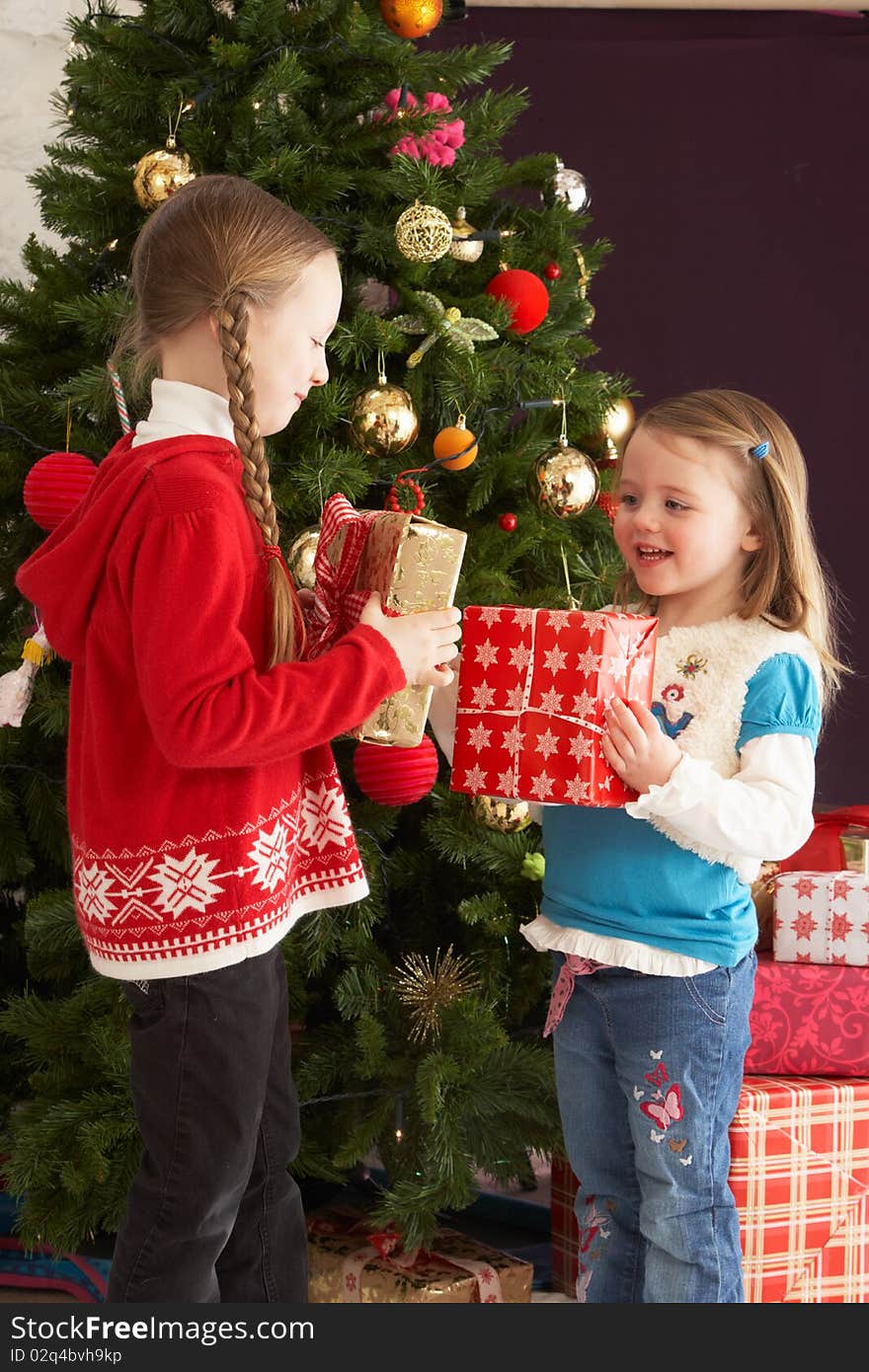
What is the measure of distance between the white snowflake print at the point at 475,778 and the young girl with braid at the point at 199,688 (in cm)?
16

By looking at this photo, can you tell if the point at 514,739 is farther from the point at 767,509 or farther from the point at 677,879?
the point at 767,509

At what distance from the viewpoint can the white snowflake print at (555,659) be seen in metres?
1.41

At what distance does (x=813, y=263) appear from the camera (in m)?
3.13

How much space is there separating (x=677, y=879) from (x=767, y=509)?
0.46 m

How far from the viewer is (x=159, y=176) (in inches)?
72.8

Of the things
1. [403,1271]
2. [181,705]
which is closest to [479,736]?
[181,705]

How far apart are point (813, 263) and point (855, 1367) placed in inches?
98.9

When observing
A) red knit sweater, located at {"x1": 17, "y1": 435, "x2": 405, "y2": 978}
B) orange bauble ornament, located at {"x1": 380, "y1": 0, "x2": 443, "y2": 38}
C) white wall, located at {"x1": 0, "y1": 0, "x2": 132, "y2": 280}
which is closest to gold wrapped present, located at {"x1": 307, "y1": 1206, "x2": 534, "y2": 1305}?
red knit sweater, located at {"x1": 17, "y1": 435, "x2": 405, "y2": 978}

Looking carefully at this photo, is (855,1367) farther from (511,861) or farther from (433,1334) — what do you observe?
(511,861)

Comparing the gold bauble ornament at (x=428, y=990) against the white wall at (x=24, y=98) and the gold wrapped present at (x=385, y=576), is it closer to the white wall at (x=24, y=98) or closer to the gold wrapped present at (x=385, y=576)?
the gold wrapped present at (x=385, y=576)

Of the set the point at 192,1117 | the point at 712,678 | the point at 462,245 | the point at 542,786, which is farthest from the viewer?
the point at 462,245

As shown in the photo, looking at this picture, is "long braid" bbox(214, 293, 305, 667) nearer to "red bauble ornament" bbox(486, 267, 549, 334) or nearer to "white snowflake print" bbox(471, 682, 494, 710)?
"white snowflake print" bbox(471, 682, 494, 710)

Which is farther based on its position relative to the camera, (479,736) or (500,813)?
(500,813)

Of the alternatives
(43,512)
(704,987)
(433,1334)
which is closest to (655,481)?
(704,987)
